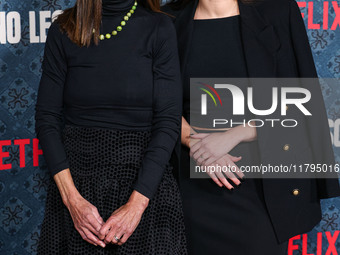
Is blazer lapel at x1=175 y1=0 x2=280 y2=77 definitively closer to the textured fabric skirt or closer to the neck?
the neck

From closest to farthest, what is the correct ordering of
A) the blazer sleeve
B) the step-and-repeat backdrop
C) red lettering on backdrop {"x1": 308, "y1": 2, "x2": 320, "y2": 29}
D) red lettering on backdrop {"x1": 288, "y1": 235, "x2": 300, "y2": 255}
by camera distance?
the blazer sleeve → the step-and-repeat backdrop → red lettering on backdrop {"x1": 308, "y1": 2, "x2": 320, "y2": 29} → red lettering on backdrop {"x1": 288, "y1": 235, "x2": 300, "y2": 255}

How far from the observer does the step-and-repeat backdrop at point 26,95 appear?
2.18 metres

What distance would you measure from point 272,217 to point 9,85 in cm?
133

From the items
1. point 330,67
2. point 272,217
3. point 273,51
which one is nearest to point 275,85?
point 273,51

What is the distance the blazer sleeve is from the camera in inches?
64.5

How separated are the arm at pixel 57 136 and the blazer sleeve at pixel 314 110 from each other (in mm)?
799

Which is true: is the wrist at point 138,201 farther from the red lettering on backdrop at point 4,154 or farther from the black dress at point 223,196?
the red lettering on backdrop at point 4,154

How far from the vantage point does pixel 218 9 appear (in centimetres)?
174

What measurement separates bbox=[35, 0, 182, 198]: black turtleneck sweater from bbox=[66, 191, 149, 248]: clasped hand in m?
0.07

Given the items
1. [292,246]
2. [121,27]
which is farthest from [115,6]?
[292,246]

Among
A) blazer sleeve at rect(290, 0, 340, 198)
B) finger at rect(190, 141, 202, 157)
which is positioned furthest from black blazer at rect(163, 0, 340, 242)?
finger at rect(190, 141, 202, 157)

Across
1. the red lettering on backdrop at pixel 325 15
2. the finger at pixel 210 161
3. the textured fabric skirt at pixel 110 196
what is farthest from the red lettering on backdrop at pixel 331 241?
the textured fabric skirt at pixel 110 196

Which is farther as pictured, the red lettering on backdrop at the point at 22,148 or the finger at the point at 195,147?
the red lettering on backdrop at the point at 22,148

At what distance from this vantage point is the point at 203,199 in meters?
1.75
